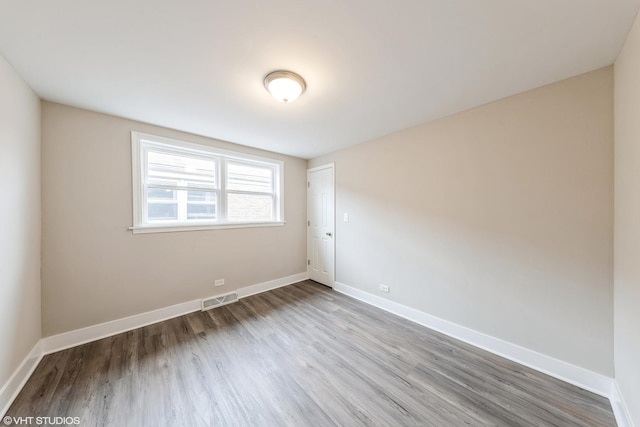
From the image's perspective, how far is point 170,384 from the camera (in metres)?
1.65

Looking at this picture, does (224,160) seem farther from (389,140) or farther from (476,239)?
(476,239)

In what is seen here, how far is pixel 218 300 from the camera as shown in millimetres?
3035

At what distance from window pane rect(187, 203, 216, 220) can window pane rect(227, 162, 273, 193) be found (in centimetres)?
42

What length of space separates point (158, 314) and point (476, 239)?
3700 millimetres

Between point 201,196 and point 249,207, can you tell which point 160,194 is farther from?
point 249,207

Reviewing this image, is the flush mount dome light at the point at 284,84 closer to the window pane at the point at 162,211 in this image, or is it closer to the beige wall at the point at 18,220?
the beige wall at the point at 18,220

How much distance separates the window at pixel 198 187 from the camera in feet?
8.47

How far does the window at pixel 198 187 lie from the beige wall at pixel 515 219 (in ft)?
6.65

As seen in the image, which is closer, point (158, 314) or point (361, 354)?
point (361, 354)

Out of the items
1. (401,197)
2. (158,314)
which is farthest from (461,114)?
(158,314)

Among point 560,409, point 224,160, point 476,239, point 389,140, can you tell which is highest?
point 389,140

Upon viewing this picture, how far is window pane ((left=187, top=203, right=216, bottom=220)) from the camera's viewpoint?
2.95 meters

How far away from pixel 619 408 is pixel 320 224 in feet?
11.1

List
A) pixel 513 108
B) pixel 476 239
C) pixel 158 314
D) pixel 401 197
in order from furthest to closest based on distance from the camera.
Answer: pixel 401 197 → pixel 158 314 → pixel 476 239 → pixel 513 108
